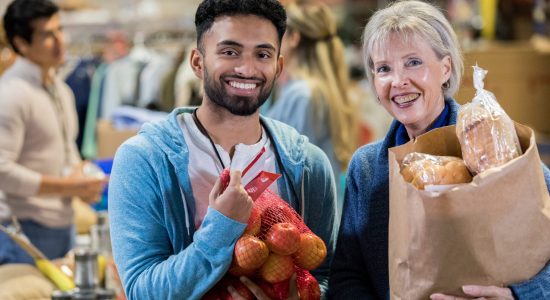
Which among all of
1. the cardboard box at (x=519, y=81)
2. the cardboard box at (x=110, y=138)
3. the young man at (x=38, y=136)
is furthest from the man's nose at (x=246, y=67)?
the cardboard box at (x=519, y=81)

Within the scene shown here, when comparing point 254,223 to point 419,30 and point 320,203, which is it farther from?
point 419,30

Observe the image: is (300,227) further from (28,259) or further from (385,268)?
(28,259)

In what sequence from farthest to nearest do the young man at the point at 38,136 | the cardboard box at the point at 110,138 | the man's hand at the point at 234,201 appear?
the cardboard box at the point at 110,138
the young man at the point at 38,136
the man's hand at the point at 234,201

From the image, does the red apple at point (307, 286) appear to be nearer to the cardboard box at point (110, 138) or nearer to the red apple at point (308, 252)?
the red apple at point (308, 252)

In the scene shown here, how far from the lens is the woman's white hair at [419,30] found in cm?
192

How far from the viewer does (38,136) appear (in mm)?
3838

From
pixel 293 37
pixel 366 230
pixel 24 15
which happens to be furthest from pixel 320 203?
pixel 24 15

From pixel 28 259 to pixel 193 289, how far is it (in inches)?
63.4

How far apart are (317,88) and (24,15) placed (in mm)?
1366

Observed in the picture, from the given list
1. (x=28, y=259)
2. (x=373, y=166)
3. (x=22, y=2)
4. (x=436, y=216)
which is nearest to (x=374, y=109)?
(x=22, y=2)

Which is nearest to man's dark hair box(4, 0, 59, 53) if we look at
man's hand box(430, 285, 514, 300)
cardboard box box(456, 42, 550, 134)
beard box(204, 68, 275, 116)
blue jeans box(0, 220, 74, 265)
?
blue jeans box(0, 220, 74, 265)

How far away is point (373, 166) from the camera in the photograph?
2047 millimetres

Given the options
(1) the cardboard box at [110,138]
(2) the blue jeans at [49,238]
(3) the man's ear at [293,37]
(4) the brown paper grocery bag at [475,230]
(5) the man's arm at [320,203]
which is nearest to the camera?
(4) the brown paper grocery bag at [475,230]

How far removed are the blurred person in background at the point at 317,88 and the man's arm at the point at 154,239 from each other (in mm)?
2080
